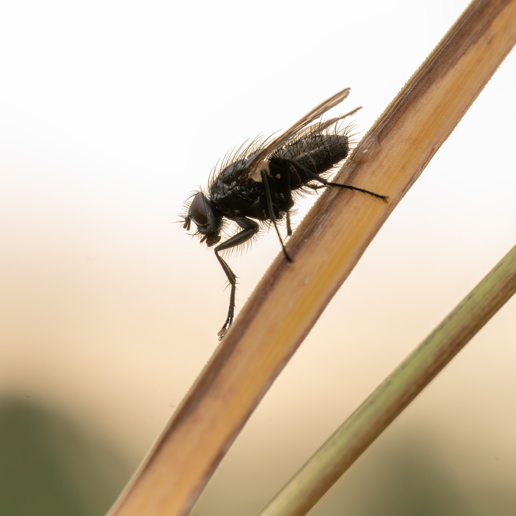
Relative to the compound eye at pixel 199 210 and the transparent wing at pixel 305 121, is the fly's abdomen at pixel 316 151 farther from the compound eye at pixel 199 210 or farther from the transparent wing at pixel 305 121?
the compound eye at pixel 199 210

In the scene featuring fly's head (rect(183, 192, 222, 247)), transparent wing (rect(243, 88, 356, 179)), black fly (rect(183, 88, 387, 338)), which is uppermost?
transparent wing (rect(243, 88, 356, 179))

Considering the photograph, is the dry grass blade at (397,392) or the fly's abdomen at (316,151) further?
the fly's abdomen at (316,151)

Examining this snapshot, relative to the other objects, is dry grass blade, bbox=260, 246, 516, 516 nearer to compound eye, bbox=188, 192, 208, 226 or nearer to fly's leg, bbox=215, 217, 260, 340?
fly's leg, bbox=215, 217, 260, 340

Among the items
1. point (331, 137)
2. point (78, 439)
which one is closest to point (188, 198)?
point (331, 137)

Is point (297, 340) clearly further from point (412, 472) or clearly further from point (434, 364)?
point (412, 472)

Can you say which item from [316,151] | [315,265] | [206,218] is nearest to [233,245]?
[206,218]

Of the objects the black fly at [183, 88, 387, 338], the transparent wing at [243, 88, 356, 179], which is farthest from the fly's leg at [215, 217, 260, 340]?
the transparent wing at [243, 88, 356, 179]

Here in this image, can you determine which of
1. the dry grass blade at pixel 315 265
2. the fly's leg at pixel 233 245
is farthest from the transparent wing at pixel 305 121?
the dry grass blade at pixel 315 265
